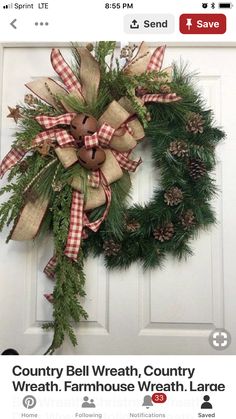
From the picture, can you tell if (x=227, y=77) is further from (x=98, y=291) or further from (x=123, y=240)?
(x=98, y=291)

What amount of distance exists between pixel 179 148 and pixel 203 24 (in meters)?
0.25

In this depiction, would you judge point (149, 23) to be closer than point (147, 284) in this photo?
Yes

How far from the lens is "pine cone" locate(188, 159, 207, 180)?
0.81 metres

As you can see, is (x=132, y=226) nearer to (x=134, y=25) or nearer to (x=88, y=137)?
(x=88, y=137)

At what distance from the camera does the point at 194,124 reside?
0.81 metres

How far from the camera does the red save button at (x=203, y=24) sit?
74 centimetres


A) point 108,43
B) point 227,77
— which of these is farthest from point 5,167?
point 227,77

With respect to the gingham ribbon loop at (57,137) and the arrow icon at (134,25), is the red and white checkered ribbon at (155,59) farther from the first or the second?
the gingham ribbon loop at (57,137)

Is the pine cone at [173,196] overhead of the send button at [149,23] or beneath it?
beneath

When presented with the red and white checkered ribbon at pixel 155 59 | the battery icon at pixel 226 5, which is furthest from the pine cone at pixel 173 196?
the battery icon at pixel 226 5

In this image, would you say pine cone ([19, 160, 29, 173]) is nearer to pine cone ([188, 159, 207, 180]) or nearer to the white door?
the white door

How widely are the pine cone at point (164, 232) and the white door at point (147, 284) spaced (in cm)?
9
